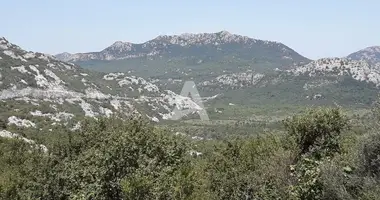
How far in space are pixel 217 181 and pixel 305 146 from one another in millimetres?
11083

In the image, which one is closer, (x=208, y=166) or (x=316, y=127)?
(x=316, y=127)

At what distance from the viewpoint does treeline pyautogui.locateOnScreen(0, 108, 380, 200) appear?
2595 cm

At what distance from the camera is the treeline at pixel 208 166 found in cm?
2595

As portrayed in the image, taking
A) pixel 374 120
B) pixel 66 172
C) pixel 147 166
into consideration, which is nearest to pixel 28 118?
pixel 66 172

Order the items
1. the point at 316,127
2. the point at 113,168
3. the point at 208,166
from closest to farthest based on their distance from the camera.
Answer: the point at 113,168 < the point at 316,127 < the point at 208,166

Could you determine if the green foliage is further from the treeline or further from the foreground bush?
the foreground bush

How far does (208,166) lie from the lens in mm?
58594

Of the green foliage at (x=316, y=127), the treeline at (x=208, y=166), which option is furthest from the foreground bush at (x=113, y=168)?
the green foliage at (x=316, y=127)

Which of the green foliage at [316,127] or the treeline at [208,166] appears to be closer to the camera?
the treeline at [208,166]

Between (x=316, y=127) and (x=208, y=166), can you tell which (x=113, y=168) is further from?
(x=208, y=166)

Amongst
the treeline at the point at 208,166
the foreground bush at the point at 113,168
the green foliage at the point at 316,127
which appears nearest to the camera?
the treeline at the point at 208,166

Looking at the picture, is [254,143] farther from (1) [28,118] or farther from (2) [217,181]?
(1) [28,118]

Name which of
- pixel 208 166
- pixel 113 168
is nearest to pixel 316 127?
pixel 208 166

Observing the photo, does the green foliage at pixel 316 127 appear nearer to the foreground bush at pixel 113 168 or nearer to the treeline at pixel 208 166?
the treeline at pixel 208 166
